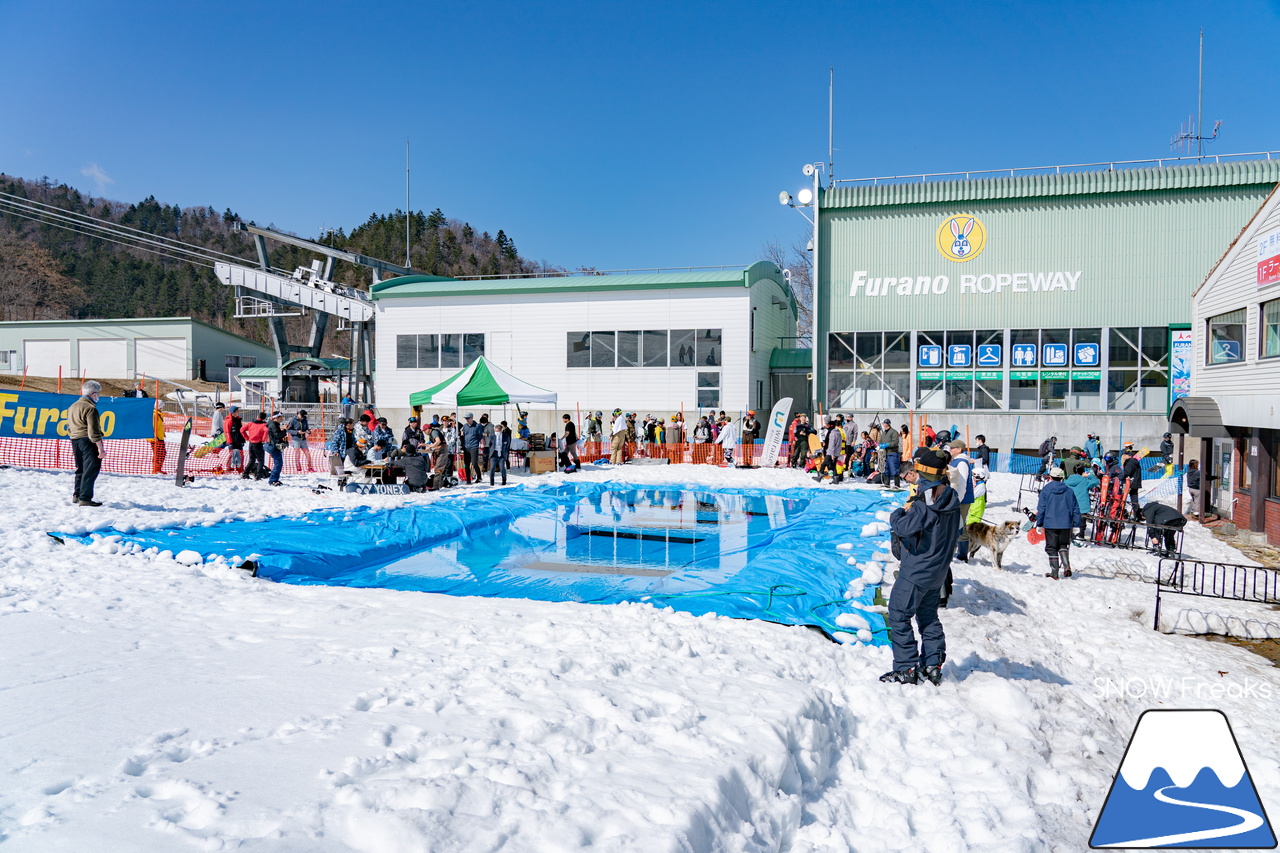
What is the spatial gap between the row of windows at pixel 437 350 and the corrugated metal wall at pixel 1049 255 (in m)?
14.4

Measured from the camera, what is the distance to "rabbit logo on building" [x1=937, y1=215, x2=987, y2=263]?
93.2ft

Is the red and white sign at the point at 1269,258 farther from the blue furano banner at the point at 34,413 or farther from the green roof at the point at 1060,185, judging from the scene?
the blue furano banner at the point at 34,413

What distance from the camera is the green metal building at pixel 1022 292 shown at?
27.1 meters

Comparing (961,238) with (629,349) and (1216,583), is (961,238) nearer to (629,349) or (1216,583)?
(629,349)

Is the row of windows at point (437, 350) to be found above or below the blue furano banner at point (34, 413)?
above

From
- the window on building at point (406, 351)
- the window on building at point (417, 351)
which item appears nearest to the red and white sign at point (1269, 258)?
the window on building at point (417, 351)

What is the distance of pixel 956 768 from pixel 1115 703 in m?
2.63

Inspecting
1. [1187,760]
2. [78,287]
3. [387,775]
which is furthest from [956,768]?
[78,287]

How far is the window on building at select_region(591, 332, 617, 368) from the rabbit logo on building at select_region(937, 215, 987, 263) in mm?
13090

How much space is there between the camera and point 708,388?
29594mm

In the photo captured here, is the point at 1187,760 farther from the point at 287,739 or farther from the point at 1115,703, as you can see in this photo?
the point at 287,739

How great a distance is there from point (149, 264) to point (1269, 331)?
101413 millimetres

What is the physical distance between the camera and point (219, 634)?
5.96 metres

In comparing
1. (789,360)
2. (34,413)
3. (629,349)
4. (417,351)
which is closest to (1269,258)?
(789,360)
